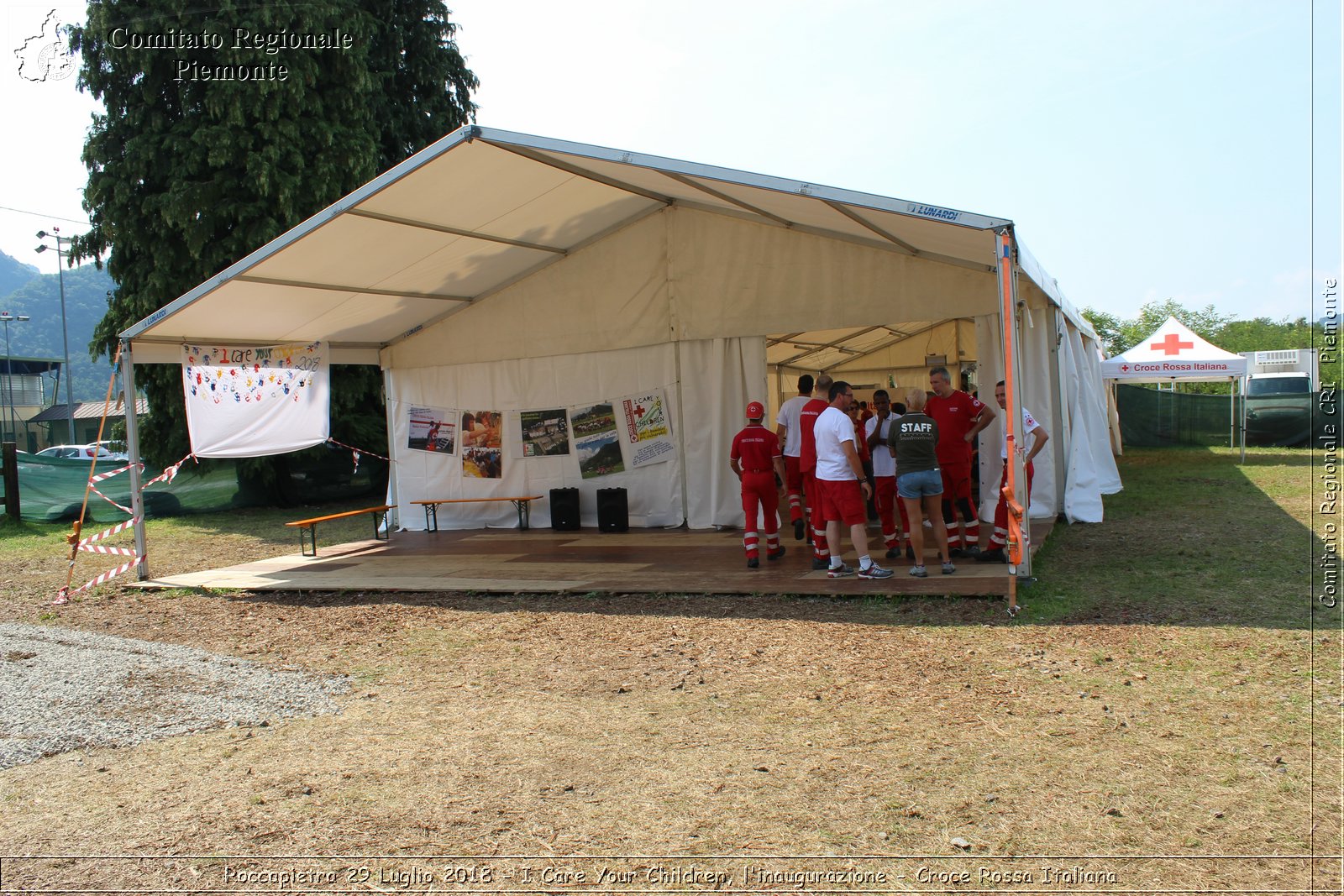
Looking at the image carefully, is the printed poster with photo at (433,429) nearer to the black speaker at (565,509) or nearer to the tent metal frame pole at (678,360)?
the black speaker at (565,509)

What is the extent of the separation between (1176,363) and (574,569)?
13.9 meters

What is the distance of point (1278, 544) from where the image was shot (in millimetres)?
7938

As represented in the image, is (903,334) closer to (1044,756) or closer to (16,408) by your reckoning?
(1044,756)

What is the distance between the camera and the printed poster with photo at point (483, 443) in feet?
39.5

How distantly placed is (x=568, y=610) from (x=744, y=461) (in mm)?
2064

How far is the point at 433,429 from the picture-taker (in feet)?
40.5

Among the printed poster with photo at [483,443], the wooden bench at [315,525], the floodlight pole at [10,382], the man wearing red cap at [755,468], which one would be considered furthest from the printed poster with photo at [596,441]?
the floodlight pole at [10,382]

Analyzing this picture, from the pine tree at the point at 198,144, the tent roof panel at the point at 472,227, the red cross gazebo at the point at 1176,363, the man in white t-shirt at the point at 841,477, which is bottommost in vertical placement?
the man in white t-shirt at the point at 841,477

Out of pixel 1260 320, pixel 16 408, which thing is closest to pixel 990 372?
pixel 1260 320

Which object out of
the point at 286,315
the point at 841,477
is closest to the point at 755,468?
the point at 841,477

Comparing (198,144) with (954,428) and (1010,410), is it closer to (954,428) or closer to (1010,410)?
(954,428)

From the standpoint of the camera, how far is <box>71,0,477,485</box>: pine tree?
606 inches

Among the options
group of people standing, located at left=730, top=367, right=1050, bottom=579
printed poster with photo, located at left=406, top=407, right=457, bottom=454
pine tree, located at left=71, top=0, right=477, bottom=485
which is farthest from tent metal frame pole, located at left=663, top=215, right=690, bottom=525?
pine tree, located at left=71, top=0, right=477, bottom=485

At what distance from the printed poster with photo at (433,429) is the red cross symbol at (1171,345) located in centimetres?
1367
